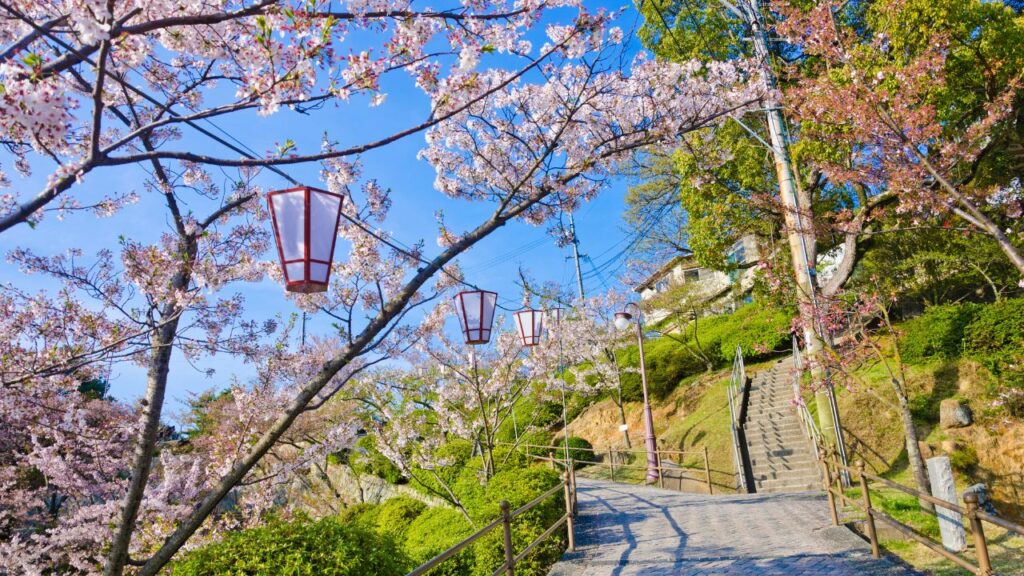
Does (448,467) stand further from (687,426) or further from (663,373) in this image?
(663,373)

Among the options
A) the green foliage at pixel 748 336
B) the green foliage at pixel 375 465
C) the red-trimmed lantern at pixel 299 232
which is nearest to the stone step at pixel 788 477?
the green foliage at pixel 748 336

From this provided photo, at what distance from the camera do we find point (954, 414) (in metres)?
11.8

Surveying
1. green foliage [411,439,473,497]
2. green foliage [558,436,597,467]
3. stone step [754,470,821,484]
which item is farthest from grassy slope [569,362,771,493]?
green foliage [411,439,473,497]

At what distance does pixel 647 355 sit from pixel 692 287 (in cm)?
372

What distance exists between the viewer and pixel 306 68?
3.21 meters

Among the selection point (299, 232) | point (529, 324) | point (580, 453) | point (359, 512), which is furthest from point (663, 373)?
point (299, 232)

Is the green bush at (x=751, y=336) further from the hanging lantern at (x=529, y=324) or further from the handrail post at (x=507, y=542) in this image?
the handrail post at (x=507, y=542)

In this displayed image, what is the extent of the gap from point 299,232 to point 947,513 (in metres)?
8.16

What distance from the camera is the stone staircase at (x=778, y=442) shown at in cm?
1282

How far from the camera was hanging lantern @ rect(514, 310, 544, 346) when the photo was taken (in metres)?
9.75

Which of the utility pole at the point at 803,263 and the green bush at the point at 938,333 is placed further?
the green bush at the point at 938,333

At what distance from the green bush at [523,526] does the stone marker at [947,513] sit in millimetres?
4802

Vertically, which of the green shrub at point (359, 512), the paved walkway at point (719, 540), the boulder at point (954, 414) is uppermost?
the boulder at point (954, 414)

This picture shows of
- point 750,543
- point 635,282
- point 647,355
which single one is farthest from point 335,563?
point 635,282
